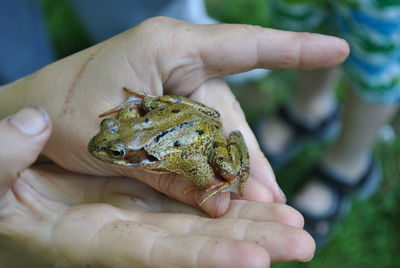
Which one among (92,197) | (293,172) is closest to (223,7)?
(293,172)

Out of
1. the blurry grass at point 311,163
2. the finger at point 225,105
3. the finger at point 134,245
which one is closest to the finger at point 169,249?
the finger at point 134,245

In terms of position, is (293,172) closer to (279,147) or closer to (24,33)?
(279,147)

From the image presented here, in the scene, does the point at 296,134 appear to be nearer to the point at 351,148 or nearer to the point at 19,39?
the point at 351,148

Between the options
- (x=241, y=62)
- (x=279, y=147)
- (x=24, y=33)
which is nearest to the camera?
(x=241, y=62)

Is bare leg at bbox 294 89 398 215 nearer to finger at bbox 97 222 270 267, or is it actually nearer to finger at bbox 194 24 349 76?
finger at bbox 194 24 349 76

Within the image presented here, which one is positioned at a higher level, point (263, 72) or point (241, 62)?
point (241, 62)

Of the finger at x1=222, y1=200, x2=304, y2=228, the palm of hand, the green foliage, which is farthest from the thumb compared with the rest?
the green foliage
